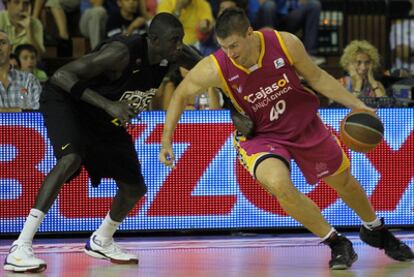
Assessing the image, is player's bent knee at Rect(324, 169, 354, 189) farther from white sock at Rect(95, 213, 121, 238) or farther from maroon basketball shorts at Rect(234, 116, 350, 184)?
white sock at Rect(95, 213, 121, 238)

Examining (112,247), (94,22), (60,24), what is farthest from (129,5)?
(112,247)

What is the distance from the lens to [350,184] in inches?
306

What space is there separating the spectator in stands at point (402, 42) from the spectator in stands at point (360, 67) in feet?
9.89

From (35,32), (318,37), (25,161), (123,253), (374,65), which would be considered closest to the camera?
(123,253)

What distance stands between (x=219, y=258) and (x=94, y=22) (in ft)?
18.2

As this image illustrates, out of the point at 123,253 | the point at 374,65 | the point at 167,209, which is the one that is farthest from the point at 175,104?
the point at 374,65

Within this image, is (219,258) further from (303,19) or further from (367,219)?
(303,19)

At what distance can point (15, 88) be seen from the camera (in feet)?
33.4

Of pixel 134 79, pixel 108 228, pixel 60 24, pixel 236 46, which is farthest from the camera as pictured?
pixel 60 24

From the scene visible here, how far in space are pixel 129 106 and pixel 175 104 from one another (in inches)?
13.2

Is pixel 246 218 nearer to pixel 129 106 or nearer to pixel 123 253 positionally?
pixel 123 253

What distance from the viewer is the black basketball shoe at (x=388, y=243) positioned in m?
7.92

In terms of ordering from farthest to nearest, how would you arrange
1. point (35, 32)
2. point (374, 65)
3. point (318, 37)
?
point (318, 37), point (35, 32), point (374, 65)

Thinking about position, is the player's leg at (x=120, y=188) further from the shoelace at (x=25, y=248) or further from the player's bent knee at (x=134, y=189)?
the shoelace at (x=25, y=248)
